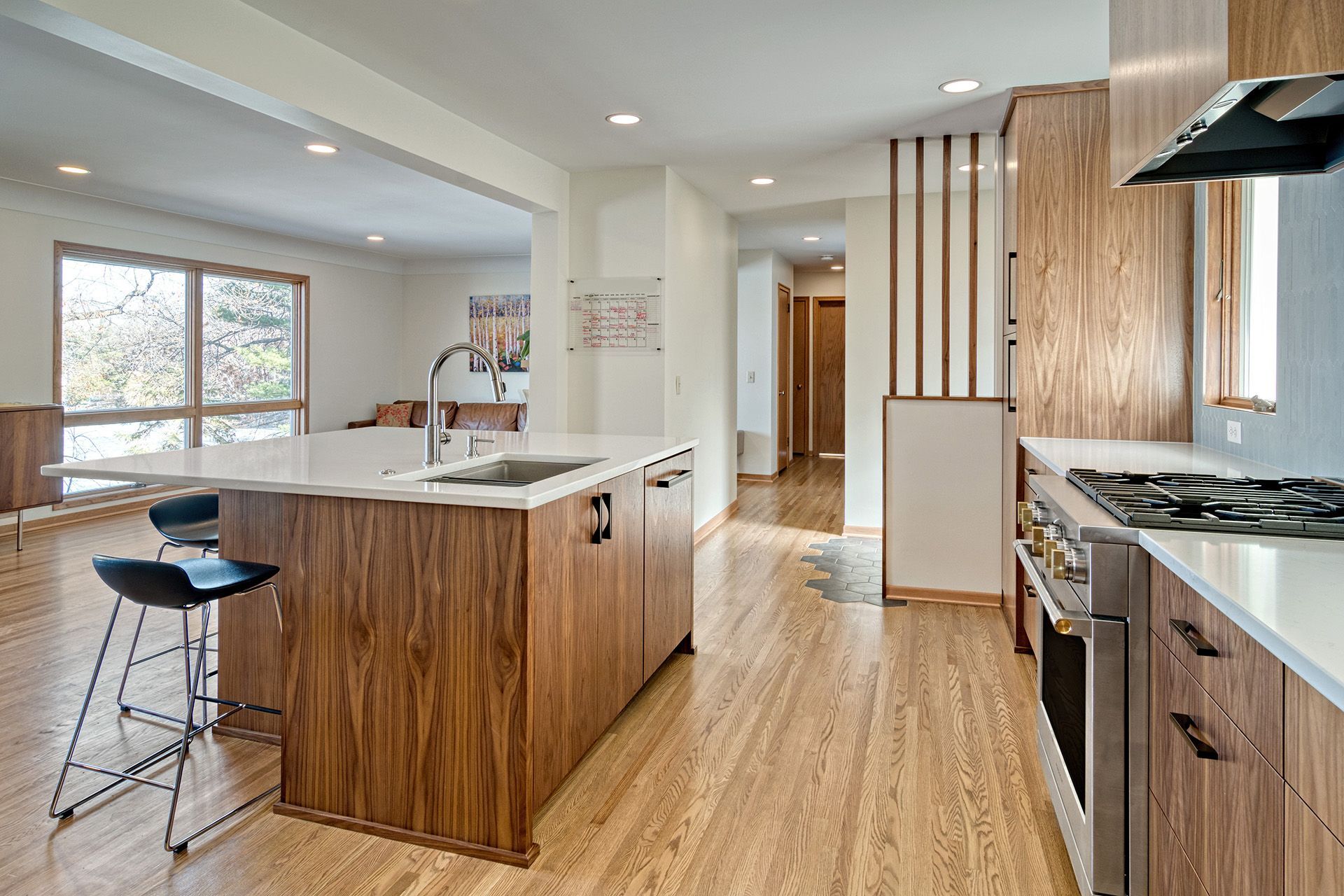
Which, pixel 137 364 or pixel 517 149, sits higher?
pixel 517 149

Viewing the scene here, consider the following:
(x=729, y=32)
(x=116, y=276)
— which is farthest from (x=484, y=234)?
(x=729, y=32)

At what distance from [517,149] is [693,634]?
8.82 ft

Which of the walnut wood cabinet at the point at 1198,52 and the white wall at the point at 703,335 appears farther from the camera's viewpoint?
the white wall at the point at 703,335

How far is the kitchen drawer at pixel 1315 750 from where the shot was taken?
2.65ft

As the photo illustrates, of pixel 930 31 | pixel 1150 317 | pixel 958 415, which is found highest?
pixel 930 31

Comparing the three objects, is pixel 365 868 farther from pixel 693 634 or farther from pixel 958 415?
pixel 958 415

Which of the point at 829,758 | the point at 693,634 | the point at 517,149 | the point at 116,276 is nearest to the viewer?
the point at 829,758

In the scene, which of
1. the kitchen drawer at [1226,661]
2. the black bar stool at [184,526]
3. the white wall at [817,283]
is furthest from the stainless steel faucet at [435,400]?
the white wall at [817,283]

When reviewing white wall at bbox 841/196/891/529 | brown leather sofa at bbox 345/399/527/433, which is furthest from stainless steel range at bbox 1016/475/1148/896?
brown leather sofa at bbox 345/399/527/433

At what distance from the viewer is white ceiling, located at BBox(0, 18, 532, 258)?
3383 millimetres

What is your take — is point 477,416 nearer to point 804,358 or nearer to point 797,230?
point 797,230

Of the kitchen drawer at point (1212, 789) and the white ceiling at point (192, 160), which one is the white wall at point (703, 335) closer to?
the white ceiling at point (192, 160)

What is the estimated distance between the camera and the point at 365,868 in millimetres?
1847

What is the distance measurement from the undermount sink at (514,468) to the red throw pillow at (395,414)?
663cm
